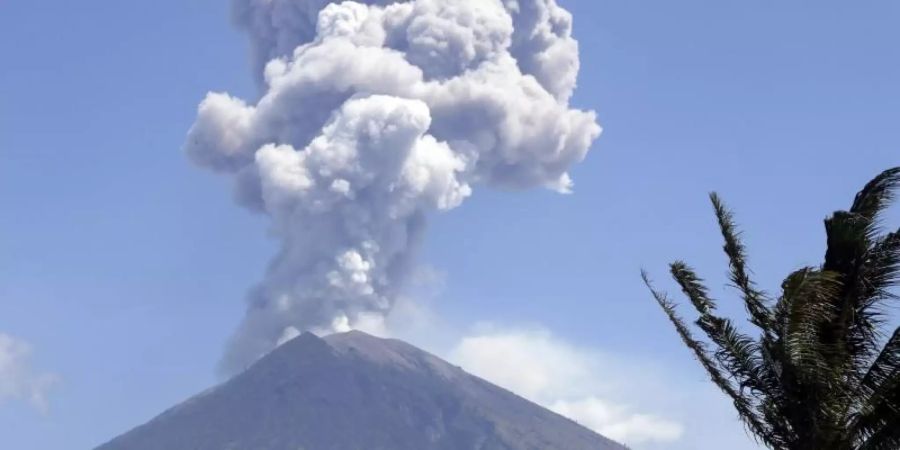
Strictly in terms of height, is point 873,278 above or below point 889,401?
above

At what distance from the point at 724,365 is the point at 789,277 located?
168 cm

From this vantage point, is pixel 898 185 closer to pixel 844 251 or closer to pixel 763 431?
pixel 844 251

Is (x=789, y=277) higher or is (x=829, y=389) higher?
(x=789, y=277)

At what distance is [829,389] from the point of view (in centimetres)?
1464

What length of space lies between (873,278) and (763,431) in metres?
2.08

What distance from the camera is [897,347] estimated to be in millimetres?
14594

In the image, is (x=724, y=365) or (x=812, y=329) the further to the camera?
(x=724, y=365)

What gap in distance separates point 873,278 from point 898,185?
1.06 metres

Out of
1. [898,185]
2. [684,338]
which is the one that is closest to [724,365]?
[684,338]

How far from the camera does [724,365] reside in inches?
622

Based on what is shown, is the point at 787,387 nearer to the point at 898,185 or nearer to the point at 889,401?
the point at 889,401

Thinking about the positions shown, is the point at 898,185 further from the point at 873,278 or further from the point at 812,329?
the point at 812,329

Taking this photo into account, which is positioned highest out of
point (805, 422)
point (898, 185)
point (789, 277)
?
point (898, 185)

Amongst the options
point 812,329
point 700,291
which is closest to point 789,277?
point 812,329
